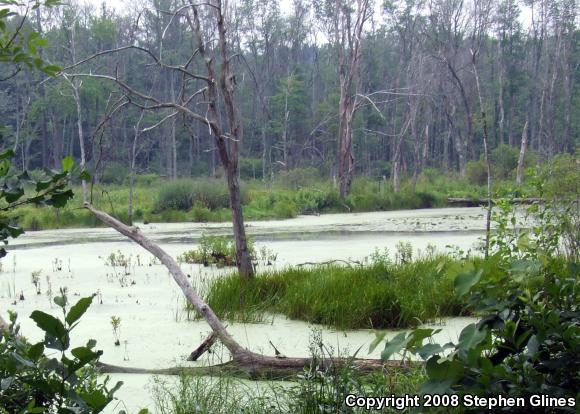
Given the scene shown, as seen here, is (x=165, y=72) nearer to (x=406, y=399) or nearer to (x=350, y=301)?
(x=350, y=301)

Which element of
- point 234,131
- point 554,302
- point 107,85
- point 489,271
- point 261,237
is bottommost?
point 261,237

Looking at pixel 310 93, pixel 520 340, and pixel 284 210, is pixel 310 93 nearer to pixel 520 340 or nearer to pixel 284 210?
pixel 284 210

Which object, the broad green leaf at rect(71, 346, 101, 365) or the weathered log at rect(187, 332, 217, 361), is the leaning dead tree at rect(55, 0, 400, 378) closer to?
the weathered log at rect(187, 332, 217, 361)

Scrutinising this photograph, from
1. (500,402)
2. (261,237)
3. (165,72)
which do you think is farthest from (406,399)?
(165,72)

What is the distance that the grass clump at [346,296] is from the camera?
527 cm

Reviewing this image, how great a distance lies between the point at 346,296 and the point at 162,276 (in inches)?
137

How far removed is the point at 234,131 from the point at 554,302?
4467 millimetres

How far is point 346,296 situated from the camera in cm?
541

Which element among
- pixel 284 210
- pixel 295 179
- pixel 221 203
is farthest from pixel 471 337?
pixel 295 179

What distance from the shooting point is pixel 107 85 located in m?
37.2

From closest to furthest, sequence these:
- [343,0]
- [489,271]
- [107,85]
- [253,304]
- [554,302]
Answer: [489,271], [554,302], [253,304], [343,0], [107,85]

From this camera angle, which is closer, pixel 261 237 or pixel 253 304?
pixel 253 304

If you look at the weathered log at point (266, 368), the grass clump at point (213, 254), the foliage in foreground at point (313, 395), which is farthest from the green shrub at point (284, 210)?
the foliage in foreground at point (313, 395)

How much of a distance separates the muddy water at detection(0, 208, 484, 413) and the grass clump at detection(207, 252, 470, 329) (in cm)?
16
